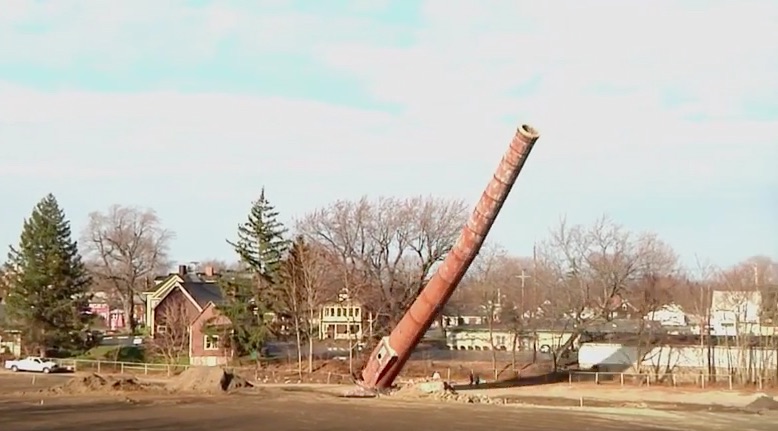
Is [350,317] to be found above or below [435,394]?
above

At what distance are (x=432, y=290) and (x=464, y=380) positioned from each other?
600 inches

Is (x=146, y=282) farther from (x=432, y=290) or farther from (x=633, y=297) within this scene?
(x=432, y=290)

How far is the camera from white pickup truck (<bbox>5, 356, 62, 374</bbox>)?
200 ft

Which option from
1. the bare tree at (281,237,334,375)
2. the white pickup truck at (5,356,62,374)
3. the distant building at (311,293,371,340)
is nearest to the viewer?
the white pickup truck at (5,356,62,374)

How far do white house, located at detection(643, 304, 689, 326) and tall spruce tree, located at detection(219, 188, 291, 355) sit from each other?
2380 cm

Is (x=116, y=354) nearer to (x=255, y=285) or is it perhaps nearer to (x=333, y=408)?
(x=255, y=285)

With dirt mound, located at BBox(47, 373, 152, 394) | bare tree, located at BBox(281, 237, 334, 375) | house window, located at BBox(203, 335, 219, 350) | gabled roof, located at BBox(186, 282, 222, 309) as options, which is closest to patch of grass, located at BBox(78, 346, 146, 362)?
house window, located at BBox(203, 335, 219, 350)

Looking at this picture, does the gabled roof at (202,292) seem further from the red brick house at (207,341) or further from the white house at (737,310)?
the white house at (737,310)

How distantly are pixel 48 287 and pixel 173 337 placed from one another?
9.04 metres

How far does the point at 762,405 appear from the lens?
42.6 metres

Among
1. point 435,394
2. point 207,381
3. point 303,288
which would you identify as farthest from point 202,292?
point 435,394

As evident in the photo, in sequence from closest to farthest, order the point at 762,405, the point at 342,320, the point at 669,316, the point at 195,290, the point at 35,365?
the point at 762,405 < the point at 35,365 < the point at 669,316 < the point at 195,290 < the point at 342,320

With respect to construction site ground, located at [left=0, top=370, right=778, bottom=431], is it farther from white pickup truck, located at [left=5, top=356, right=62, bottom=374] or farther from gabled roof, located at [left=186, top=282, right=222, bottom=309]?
gabled roof, located at [left=186, top=282, right=222, bottom=309]

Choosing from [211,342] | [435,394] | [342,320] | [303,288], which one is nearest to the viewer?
[435,394]
